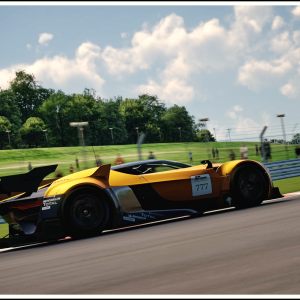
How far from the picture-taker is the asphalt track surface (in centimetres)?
325

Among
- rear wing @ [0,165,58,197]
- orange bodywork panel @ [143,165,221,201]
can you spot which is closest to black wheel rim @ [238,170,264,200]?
orange bodywork panel @ [143,165,221,201]

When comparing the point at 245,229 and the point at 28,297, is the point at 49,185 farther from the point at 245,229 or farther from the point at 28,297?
the point at 28,297

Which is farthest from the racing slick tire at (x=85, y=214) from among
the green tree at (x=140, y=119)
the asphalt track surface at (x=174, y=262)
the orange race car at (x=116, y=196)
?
the green tree at (x=140, y=119)

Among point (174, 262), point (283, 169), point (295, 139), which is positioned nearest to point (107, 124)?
point (295, 139)

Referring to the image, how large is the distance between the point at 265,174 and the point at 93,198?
10.7ft

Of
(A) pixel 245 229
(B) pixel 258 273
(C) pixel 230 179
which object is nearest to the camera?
(B) pixel 258 273

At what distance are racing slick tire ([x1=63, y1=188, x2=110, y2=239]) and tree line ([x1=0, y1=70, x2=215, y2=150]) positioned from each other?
70.3 m

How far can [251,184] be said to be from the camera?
7996 mm

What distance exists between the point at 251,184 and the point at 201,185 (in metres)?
1.11

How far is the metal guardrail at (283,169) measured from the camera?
49.8 ft

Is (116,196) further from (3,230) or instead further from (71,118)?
(71,118)

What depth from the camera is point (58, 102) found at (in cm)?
9156

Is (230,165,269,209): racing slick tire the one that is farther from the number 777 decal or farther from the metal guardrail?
the metal guardrail

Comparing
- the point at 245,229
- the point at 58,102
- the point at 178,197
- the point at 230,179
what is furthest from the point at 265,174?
the point at 58,102
